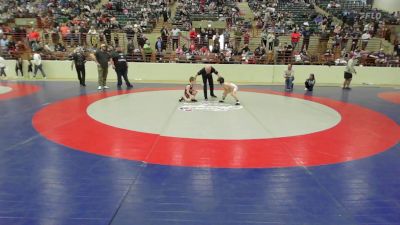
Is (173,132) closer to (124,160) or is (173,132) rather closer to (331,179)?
(124,160)

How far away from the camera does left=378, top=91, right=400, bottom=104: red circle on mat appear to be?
1247 centimetres

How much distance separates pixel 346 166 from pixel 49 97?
954 centimetres

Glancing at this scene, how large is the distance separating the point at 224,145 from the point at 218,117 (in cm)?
232

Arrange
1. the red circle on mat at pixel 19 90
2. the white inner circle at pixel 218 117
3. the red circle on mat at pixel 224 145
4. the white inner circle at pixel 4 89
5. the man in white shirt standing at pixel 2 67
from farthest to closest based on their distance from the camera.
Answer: the man in white shirt standing at pixel 2 67 → the white inner circle at pixel 4 89 → the red circle on mat at pixel 19 90 → the white inner circle at pixel 218 117 → the red circle on mat at pixel 224 145

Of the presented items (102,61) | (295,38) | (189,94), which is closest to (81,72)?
(102,61)

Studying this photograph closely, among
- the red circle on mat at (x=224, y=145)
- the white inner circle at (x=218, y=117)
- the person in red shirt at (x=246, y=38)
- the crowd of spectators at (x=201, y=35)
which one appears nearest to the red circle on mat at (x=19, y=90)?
the white inner circle at (x=218, y=117)

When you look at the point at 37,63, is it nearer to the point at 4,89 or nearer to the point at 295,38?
the point at 4,89

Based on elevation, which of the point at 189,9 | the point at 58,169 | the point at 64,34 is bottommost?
the point at 58,169

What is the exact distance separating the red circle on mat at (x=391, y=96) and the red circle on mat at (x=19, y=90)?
1306 centimetres

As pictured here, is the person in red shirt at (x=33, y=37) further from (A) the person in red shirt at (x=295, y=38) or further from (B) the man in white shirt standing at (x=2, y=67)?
(A) the person in red shirt at (x=295, y=38)

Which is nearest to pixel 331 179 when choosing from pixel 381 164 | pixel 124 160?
pixel 381 164

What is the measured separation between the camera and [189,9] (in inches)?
941

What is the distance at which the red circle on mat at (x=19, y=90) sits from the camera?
11.6 meters

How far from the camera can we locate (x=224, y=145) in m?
6.63
